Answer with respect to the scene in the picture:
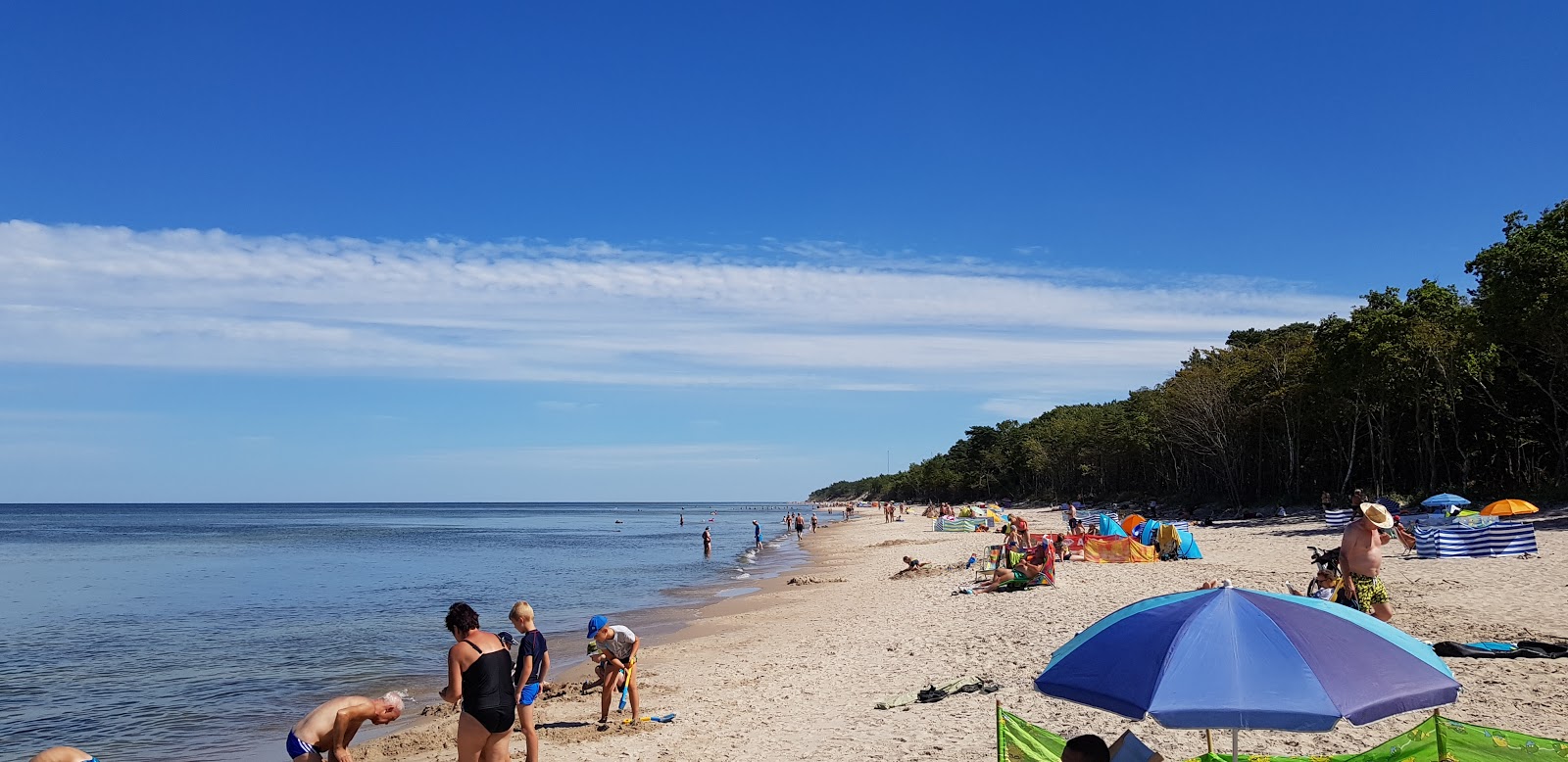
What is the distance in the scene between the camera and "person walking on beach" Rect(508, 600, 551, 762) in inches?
288

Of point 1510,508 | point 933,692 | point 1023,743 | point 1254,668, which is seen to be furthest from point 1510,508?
point 1254,668

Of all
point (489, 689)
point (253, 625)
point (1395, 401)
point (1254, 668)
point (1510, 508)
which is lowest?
point (253, 625)

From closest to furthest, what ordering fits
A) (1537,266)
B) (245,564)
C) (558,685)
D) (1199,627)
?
(1199,627), (558,685), (1537,266), (245,564)

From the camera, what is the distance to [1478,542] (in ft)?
60.5

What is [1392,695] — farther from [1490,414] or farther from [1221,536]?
[1490,414]

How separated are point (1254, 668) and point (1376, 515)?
225 inches

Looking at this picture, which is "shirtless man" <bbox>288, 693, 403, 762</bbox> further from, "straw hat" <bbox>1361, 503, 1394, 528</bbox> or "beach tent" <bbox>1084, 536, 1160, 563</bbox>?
"beach tent" <bbox>1084, 536, 1160, 563</bbox>

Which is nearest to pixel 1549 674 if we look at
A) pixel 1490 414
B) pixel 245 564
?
pixel 1490 414

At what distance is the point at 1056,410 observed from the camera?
10919cm

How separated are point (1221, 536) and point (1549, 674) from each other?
77.7 feet

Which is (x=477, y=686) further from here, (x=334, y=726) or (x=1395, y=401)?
(x=1395, y=401)

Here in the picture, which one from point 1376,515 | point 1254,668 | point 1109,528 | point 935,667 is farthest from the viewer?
point 1109,528

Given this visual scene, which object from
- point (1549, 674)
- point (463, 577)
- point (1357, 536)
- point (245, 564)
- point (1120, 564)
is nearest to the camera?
point (1549, 674)

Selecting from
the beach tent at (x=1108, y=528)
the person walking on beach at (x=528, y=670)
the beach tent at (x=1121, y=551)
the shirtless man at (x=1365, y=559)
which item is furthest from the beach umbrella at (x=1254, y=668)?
the beach tent at (x=1108, y=528)
